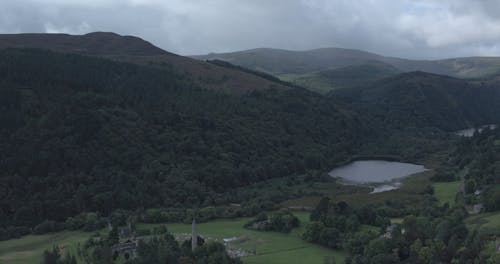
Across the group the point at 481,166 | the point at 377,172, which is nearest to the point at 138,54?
the point at 377,172

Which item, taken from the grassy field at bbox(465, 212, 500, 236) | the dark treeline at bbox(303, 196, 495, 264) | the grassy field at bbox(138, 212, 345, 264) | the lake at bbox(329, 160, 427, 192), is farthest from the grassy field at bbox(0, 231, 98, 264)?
the lake at bbox(329, 160, 427, 192)

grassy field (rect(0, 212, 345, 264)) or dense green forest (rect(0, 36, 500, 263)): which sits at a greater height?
dense green forest (rect(0, 36, 500, 263))

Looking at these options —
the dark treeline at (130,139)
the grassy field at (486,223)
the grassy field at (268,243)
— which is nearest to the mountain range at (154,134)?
the dark treeline at (130,139)

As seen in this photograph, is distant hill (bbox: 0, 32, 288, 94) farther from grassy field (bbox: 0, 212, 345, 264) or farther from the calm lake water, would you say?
grassy field (bbox: 0, 212, 345, 264)

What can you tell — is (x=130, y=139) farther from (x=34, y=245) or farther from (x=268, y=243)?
(x=268, y=243)

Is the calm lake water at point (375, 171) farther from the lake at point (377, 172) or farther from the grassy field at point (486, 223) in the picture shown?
the grassy field at point (486, 223)

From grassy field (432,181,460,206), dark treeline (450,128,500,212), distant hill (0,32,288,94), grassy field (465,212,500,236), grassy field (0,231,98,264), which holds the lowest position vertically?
grassy field (0,231,98,264)

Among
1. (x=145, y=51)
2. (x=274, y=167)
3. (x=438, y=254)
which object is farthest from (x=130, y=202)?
(x=145, y=51)
